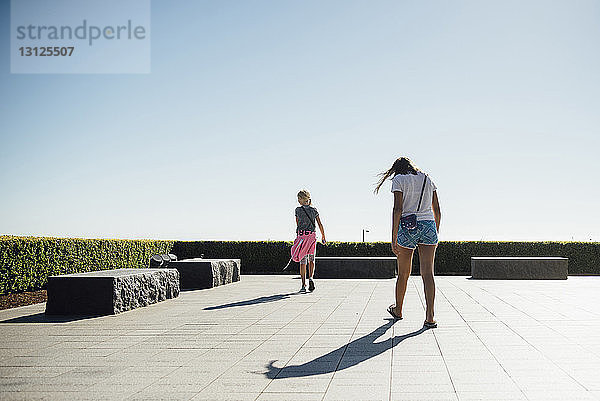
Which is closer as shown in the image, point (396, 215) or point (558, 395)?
point (558, 395)

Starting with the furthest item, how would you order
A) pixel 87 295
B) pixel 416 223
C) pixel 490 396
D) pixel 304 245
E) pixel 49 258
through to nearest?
pixel 49 258, pixel 304 245, pixel 87 295, pixel 416 223, pixel 490 396

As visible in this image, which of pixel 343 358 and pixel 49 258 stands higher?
pixel 49 258

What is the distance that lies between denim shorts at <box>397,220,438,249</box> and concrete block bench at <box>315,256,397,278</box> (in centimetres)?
1097

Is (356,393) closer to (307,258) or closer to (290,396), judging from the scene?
(290,396)

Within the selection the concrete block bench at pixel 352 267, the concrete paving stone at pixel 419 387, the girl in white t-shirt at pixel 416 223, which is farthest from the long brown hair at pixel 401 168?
the concrete block bench at pixel 352 267

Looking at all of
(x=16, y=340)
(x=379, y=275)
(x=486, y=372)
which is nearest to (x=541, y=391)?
(x=486, y=372)

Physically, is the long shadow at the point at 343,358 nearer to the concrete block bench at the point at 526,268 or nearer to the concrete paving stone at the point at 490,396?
the concrete paving stone at the point at 490,396

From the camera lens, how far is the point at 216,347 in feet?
19.8

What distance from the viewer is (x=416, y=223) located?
7.27 meters

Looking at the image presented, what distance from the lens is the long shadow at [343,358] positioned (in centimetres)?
487

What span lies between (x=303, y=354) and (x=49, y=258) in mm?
9263

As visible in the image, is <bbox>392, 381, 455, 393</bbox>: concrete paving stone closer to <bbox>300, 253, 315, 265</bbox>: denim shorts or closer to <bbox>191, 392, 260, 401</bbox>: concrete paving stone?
<bbox>191, 392, 260, 401</bbox>: concrete paving stone

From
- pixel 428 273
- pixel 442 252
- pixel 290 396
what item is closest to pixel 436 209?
pixel 428 273

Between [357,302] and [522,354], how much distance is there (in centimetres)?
492
